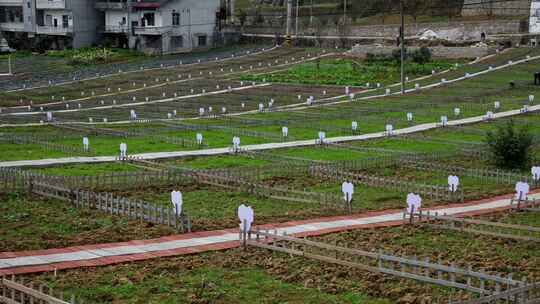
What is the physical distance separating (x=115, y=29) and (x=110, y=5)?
9.28 ft

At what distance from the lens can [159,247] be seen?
27.2 metres

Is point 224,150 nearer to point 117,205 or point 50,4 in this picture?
point 117,205

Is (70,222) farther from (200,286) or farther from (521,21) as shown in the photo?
(521,21)

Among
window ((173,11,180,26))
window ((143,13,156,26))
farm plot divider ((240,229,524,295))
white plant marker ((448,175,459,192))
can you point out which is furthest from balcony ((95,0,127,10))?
farm plot divider ((240,229,524,295))

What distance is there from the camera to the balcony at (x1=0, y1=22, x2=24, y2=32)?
371 ft

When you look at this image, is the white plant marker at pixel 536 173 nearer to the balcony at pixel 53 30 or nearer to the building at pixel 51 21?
the building at pixel 51 21

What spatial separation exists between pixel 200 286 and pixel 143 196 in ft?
44.7

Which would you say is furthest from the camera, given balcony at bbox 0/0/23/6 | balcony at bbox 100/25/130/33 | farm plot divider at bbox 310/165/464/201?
balcony at bbox 0/0/23/6

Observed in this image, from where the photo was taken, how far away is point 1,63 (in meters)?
98.4

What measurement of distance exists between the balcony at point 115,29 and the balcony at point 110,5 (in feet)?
6.93

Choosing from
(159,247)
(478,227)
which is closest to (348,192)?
(478,227)

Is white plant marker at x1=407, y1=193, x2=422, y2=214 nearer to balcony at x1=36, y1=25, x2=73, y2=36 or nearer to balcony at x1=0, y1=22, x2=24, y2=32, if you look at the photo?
balcony at x1=36, y1=25, x2=73, y2=36

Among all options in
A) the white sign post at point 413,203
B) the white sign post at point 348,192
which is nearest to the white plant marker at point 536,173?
the white sign post at point 413,203

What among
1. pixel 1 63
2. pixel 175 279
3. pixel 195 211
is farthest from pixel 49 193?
pixel 1 63
